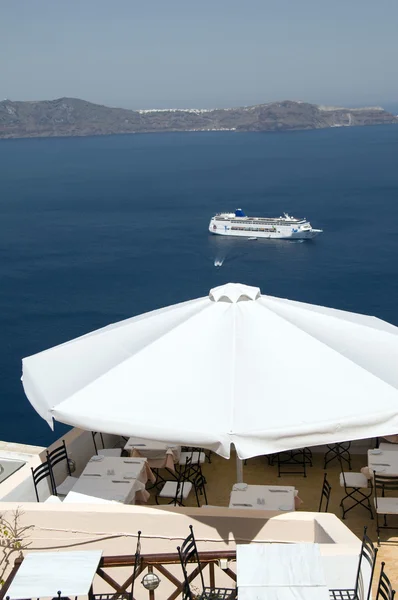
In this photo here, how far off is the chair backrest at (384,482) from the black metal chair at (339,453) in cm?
69

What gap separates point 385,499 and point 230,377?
170 cm

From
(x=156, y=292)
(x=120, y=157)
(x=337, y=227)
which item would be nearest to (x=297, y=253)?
(x=337, y=227)

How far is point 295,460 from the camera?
651 centimetres

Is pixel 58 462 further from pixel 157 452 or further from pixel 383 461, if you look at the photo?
pixel 383 461

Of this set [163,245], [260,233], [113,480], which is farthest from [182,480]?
[260,233]

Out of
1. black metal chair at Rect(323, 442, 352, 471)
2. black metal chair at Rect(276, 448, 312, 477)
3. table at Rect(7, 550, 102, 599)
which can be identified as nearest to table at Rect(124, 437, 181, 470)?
black metal chair at Rect(276, 448, 312, 477)

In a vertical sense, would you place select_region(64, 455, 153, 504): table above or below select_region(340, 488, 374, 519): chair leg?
above

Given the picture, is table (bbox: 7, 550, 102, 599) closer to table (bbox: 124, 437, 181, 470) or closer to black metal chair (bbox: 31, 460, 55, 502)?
black metal chair (bbox: 31, 460, 55, 502)

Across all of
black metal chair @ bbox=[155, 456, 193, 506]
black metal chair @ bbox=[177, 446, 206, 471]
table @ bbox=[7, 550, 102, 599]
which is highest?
table @ bbox=[7, 550, 102, 599]

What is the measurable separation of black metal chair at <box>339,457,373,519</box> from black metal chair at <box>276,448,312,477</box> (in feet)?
1.81

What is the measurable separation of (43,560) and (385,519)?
3.19m

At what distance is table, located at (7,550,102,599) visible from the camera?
2848 millimetres

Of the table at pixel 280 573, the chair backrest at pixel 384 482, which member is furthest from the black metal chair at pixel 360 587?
the chair backrest at pixel 384 482

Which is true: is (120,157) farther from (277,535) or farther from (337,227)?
(277,535)
